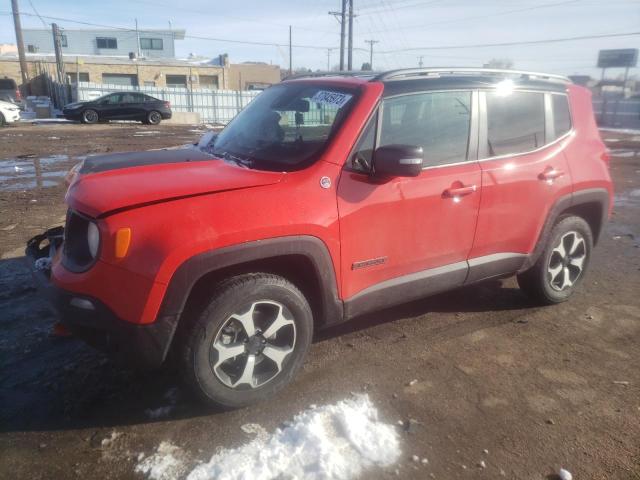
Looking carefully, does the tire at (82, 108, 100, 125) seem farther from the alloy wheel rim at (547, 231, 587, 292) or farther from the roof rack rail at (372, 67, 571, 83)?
the alloy wheel rim at (547, 231, 587, 292)

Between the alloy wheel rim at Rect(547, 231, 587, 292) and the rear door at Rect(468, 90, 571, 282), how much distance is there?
16.9 inches

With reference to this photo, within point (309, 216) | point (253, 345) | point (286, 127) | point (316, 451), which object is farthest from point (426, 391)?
point (286, 127)

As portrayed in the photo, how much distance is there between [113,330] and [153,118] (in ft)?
79.6

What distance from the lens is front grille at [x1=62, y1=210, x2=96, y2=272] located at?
8.62ft

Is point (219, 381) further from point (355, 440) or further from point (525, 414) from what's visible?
point (525, 414)

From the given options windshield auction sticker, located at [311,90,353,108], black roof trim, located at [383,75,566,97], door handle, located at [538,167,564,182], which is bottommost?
door handle, located at [538,167,564,182]

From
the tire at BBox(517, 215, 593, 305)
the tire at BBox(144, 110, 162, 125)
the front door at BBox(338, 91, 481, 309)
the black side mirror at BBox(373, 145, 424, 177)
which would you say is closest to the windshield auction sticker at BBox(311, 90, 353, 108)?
the front door at BBox(338, 91, 481, 309)

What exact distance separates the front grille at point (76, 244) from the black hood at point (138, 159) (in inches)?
14.9

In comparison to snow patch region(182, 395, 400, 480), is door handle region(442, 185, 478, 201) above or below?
above

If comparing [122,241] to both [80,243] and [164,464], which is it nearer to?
[80,243]

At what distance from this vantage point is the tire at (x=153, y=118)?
80.7ft

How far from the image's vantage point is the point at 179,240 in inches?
96.5

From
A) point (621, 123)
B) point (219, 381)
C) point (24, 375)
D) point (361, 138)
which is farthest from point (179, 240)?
point (621, 123)

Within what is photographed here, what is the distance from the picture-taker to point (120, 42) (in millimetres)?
56969
